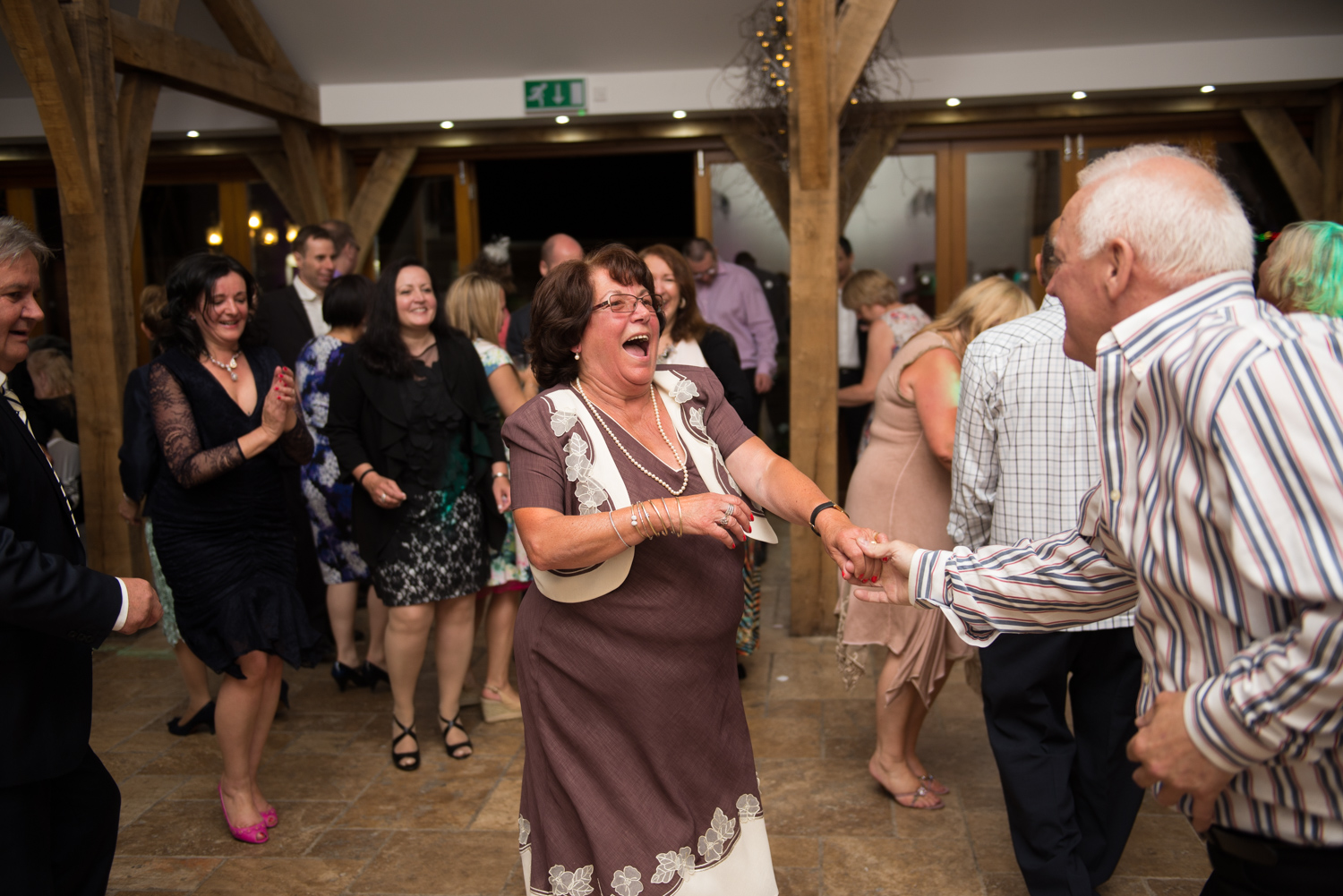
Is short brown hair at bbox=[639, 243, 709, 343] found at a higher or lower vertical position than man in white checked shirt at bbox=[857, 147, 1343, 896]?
higher

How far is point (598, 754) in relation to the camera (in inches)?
81.8

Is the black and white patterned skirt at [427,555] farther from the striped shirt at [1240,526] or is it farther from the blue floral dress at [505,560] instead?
the striped shirt at [1240,526]

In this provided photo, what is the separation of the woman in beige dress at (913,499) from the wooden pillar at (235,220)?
6.35 m

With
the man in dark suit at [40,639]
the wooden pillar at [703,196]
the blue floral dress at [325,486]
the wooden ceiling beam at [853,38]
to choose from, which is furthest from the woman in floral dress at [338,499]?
the wooden pillar at [703,196]

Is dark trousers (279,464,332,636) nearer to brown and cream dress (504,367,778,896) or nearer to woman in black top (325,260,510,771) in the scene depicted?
woman in black top (325,260,510,771)

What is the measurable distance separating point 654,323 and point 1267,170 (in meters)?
6.58

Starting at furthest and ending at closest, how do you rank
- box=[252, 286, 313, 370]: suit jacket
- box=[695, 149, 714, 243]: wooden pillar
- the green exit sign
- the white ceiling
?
box=[695, 149, 714, 243]: wooden pillar
the green exit sign
the white ceiling
box=[252, 286, 313, 370]: suit jacket

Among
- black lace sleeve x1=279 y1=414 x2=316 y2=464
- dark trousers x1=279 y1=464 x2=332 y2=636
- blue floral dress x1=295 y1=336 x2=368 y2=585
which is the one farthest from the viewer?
dark trousers x1=279 y1=464 x2=332 y2=636

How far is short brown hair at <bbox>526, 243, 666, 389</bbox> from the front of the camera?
2.21m

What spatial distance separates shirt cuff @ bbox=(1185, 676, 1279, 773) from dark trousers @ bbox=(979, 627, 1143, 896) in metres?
1.27

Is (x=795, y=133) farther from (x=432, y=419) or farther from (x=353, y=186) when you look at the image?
(x=353, y=186)

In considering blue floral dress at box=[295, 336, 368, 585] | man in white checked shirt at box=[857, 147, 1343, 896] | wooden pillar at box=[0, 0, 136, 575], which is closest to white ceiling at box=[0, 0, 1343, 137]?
wooden pillar at box=[0, 0, 136, 575]

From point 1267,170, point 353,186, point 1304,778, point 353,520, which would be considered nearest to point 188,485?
point 353,520

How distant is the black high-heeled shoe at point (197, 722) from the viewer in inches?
155
